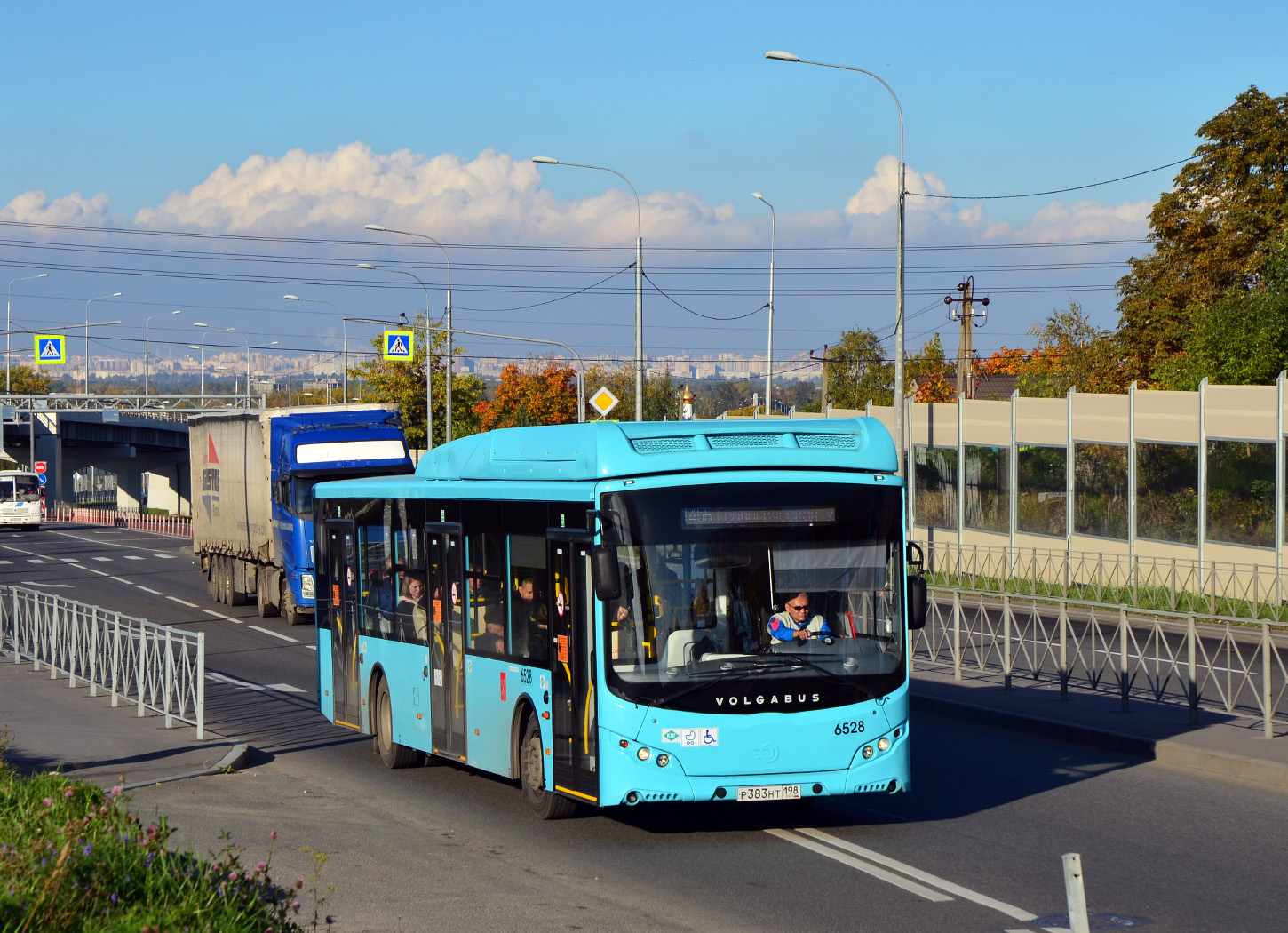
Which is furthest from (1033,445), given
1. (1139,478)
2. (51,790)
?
(51,790)

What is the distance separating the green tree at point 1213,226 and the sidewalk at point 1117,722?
2799cm

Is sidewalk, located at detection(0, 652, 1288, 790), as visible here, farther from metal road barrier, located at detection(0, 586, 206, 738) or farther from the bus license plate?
the bus license plate

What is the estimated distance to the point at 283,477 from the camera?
89.1 feet

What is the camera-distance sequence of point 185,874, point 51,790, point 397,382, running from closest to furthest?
1. point 185,874
2. point 51,790
3. point 397,382

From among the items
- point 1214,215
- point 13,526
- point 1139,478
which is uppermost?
point 1214,215

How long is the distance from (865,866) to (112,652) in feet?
35.6

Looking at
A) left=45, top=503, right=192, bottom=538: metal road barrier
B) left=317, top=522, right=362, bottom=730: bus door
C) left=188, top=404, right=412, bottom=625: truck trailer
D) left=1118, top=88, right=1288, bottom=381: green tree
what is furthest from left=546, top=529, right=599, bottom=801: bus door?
left=45, top=503, right=192, bottom=538: metal road barrier

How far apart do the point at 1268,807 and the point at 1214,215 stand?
3737cm

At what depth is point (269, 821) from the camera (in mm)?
10312

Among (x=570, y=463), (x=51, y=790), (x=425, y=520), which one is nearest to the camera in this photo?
(x=51, y=790)

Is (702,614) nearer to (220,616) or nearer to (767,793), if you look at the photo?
(767,793)

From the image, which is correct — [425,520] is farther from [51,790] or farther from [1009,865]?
[1009,865]

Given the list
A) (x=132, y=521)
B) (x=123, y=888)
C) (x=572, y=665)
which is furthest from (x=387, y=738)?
(x=132, y=521)

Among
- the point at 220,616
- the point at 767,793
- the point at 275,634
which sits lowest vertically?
the point at 220,616
